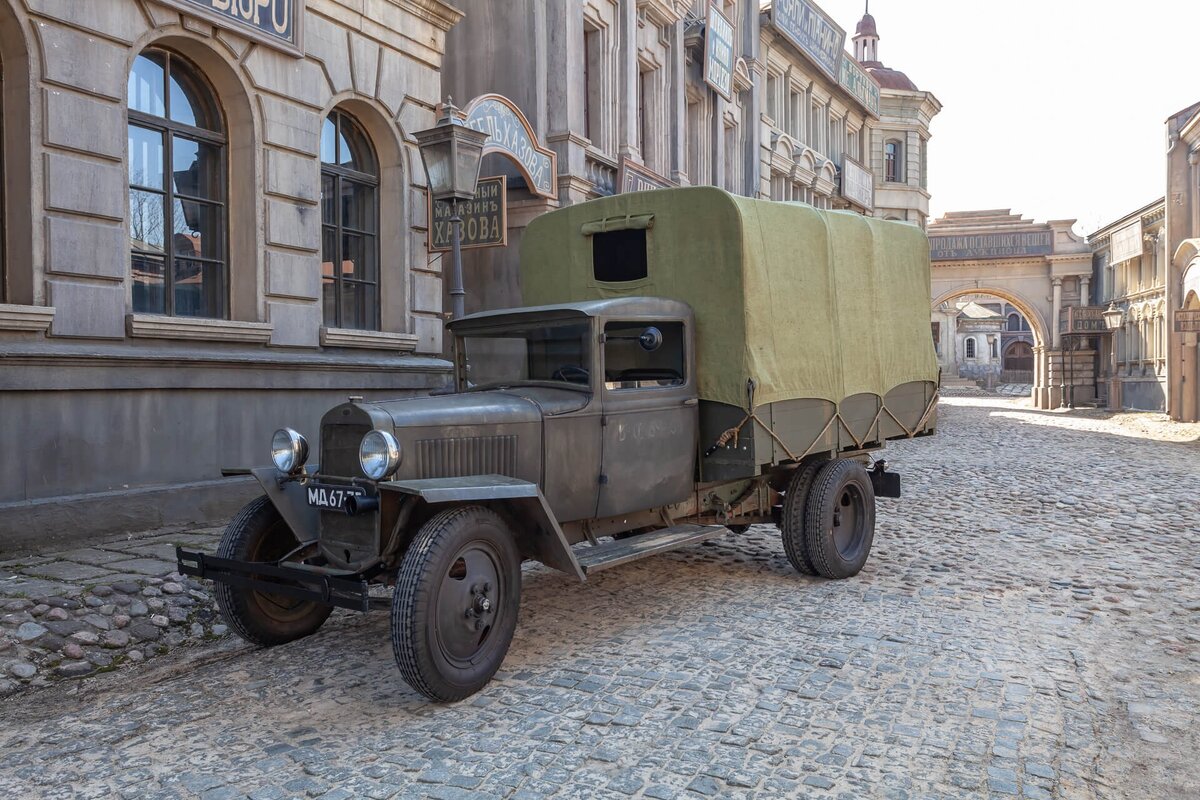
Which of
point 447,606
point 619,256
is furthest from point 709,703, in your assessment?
point 619,256

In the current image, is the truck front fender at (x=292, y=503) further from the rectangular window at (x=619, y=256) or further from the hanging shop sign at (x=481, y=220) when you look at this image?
the hanging shop sign at (x=481, y=220)

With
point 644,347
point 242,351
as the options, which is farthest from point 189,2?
point 644,347

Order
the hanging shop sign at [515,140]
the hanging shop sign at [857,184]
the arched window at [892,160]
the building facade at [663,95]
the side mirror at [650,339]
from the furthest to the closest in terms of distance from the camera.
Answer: the arched window at [892,160] → the hanging shop sign at [857,184] → the building facade at [663,95] → the hanging shop sign at [515,140] → the side mirror at [650,339]

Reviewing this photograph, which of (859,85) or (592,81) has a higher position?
(859,85)

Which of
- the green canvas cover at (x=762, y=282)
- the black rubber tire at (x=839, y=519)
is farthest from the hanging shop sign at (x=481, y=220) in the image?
the black rubber tire at (x=839, y=519)

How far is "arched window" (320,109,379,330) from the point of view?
10.3m

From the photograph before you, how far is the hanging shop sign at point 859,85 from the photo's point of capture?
3030 centimetres

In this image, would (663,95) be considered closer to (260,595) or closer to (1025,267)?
(260,595)

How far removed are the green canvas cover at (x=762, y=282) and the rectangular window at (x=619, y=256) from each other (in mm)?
57

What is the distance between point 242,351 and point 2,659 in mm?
4475

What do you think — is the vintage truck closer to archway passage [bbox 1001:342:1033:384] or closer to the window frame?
the window frame

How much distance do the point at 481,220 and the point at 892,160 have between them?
2972 centimetres

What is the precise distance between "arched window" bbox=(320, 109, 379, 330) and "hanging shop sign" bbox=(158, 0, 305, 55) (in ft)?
3.59

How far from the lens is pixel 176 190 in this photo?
28.2 ft
